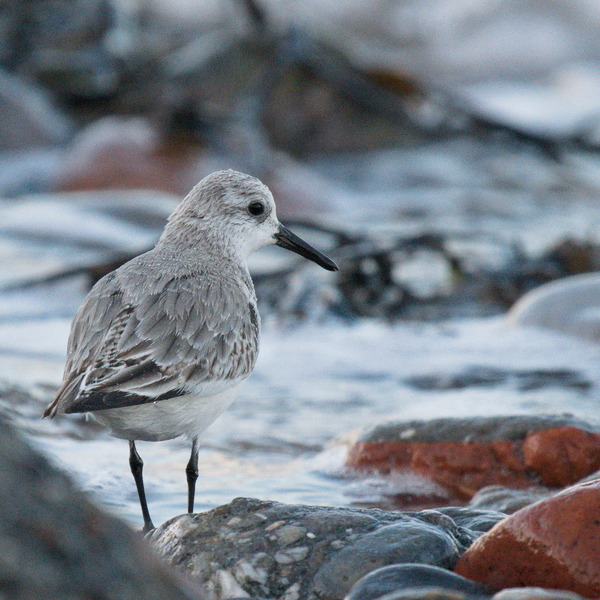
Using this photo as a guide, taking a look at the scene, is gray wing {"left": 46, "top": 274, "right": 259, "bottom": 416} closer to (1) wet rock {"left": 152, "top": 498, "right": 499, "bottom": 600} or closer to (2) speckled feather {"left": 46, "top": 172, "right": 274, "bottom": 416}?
(2) speckled feather {"left": 46, "top": 172, "right": 274, "bottom": 416}

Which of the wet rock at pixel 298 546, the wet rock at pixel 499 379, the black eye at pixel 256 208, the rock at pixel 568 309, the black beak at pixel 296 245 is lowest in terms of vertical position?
the wet rock at pixel 499 379

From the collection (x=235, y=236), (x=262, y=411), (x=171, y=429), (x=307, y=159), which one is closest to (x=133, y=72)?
(x=307, y=159)

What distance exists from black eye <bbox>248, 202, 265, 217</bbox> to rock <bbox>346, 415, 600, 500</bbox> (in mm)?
943

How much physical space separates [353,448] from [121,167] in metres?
5.72

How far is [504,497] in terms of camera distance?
360cm

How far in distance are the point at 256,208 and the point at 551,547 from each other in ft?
6.00

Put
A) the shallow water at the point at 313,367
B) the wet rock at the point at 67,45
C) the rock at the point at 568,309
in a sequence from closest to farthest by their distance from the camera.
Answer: the shallow water at the point at 313,367 < the rock at the point at 568,309 < the wet rock at the point at 67,45

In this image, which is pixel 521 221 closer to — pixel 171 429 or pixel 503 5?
pixel 171 429

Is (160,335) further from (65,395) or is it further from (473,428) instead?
(473,428)

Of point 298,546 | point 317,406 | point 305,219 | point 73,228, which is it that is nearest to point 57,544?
point 298,546

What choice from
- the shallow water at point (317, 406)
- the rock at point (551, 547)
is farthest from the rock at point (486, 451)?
the rock at point (551, 547)

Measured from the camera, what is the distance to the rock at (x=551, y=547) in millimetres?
2484

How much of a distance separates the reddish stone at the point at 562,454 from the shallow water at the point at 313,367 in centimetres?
47

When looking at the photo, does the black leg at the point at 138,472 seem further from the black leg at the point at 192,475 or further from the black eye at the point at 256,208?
the black eye at the point at 256,208
